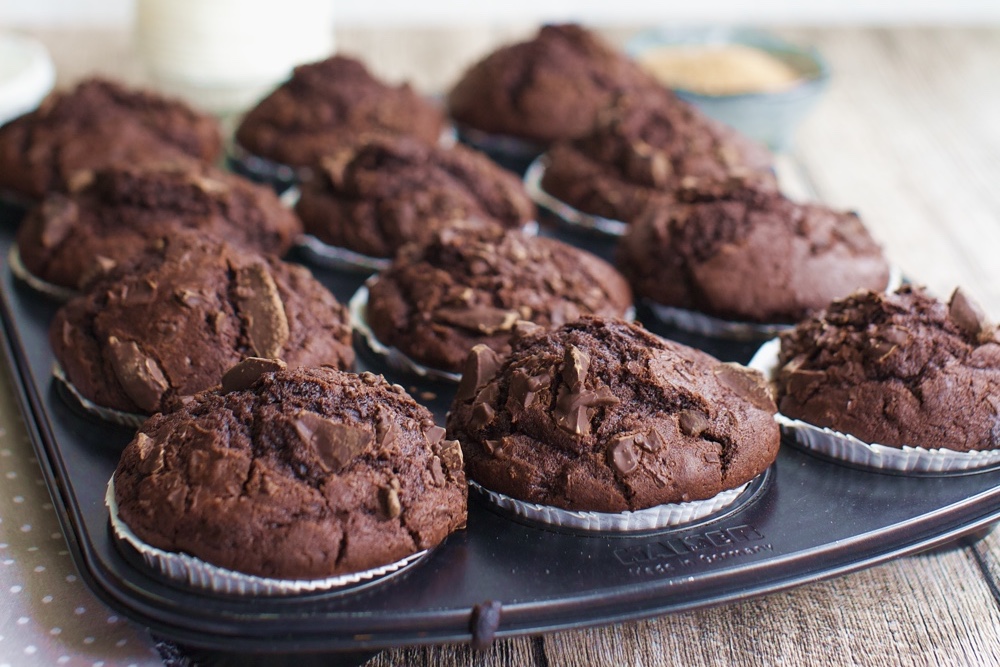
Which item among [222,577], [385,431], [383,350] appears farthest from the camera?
[383,350]

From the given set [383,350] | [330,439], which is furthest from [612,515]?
[383,350]

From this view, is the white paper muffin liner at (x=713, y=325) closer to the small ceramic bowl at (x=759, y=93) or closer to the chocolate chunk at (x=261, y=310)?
the chocolate chunk at (x=261, y=310)

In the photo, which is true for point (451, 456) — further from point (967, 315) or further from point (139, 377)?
point (967, 315)

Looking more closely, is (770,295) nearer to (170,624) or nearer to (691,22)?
(170,624)

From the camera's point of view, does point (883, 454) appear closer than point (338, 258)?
Yes

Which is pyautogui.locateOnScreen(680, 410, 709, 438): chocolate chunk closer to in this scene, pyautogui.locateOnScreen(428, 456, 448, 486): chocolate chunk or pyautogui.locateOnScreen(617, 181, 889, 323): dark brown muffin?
pyautogui.locateOnScreen(428, 456, 448, 486): chocolate chunk

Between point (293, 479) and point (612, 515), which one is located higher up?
point (293, 479)
